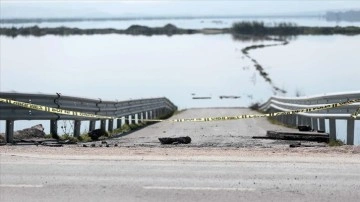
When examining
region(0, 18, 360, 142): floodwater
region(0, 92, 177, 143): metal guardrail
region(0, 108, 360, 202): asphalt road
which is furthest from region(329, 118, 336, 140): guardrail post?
region(0, 18, 360, 142): floodwater

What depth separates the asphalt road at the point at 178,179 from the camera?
806cm

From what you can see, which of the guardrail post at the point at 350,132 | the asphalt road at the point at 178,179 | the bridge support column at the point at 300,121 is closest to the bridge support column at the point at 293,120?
the bridge support column at the point at 300,121

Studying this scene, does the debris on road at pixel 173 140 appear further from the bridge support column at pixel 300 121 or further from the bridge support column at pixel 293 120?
the bridge support column at pixel 293 120

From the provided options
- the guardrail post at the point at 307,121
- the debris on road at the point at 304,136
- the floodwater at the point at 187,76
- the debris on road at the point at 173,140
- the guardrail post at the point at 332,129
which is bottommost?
the debris on road at the point at 173,140

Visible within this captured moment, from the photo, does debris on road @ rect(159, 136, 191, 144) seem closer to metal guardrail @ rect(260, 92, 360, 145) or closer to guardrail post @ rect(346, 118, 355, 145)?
metal guardrail @ rect(260, 92, 360, 145)

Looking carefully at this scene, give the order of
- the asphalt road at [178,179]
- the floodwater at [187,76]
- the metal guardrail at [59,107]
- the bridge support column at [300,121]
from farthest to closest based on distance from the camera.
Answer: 1. the floodwater at [187,76]
2. the bridge support column at [300,121]
3. the metal guardrail at [59,107]
4. the asphalt road at [178,179]

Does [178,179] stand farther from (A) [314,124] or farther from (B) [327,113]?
(A) [314,124]

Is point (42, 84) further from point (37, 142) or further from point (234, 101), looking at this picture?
point (37, 142)

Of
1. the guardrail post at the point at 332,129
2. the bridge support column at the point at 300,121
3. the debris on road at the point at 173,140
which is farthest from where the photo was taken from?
the bridge support column at the point at 300,121

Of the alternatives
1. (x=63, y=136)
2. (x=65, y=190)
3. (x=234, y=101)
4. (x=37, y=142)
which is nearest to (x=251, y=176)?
(x=65, y=190)

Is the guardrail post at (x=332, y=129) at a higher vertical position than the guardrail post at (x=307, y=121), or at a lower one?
lower

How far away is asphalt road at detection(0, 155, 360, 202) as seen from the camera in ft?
26.4

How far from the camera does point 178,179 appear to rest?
29.6 feet

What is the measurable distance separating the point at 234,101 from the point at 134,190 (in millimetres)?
51738
